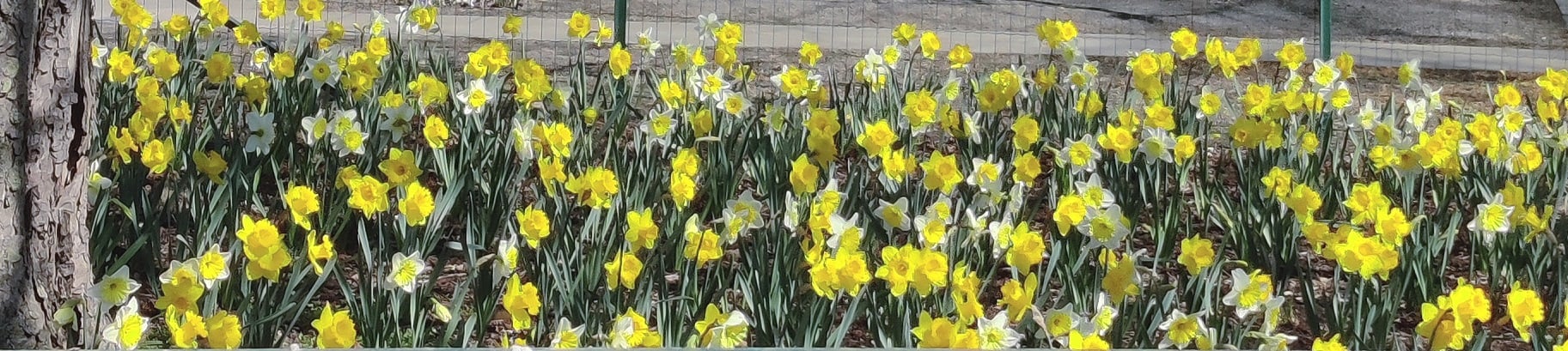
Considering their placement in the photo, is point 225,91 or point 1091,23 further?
point 1091,23

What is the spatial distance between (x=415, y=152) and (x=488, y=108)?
0.60 feet

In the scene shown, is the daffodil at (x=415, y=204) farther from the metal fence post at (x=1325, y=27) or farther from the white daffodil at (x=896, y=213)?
the metal fence post at (x=1325, y=27)

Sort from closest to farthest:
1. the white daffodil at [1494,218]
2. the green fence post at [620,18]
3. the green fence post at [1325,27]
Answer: the white daffodil at [1494,218], the green fence post at [620,18], the green fence post at [1325,27]

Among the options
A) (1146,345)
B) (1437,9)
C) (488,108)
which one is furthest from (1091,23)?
(1146,345)

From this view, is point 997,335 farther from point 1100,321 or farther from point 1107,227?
point 1107,227

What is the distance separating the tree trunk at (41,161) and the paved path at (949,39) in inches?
182

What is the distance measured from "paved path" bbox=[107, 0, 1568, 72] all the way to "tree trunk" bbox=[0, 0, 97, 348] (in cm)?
463

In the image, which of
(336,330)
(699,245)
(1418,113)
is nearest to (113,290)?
(336,330)

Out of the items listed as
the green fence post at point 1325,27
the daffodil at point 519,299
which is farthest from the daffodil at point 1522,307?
the green fence post at point 1325,27

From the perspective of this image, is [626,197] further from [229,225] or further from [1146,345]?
[1146,345]

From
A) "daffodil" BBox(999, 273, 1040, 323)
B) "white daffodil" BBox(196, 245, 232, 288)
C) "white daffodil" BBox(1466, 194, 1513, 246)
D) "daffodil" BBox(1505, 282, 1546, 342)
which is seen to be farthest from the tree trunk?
"white daffodil" BBox(1466, 194, 1513, 246)

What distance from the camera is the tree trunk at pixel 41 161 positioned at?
1896 mm

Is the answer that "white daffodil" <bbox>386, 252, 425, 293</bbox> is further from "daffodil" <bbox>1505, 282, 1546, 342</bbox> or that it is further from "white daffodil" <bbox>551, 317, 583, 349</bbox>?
"daffodil" <bbox>1505, 282, 1546, 342</bbox>

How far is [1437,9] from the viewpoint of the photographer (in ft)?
31.8
